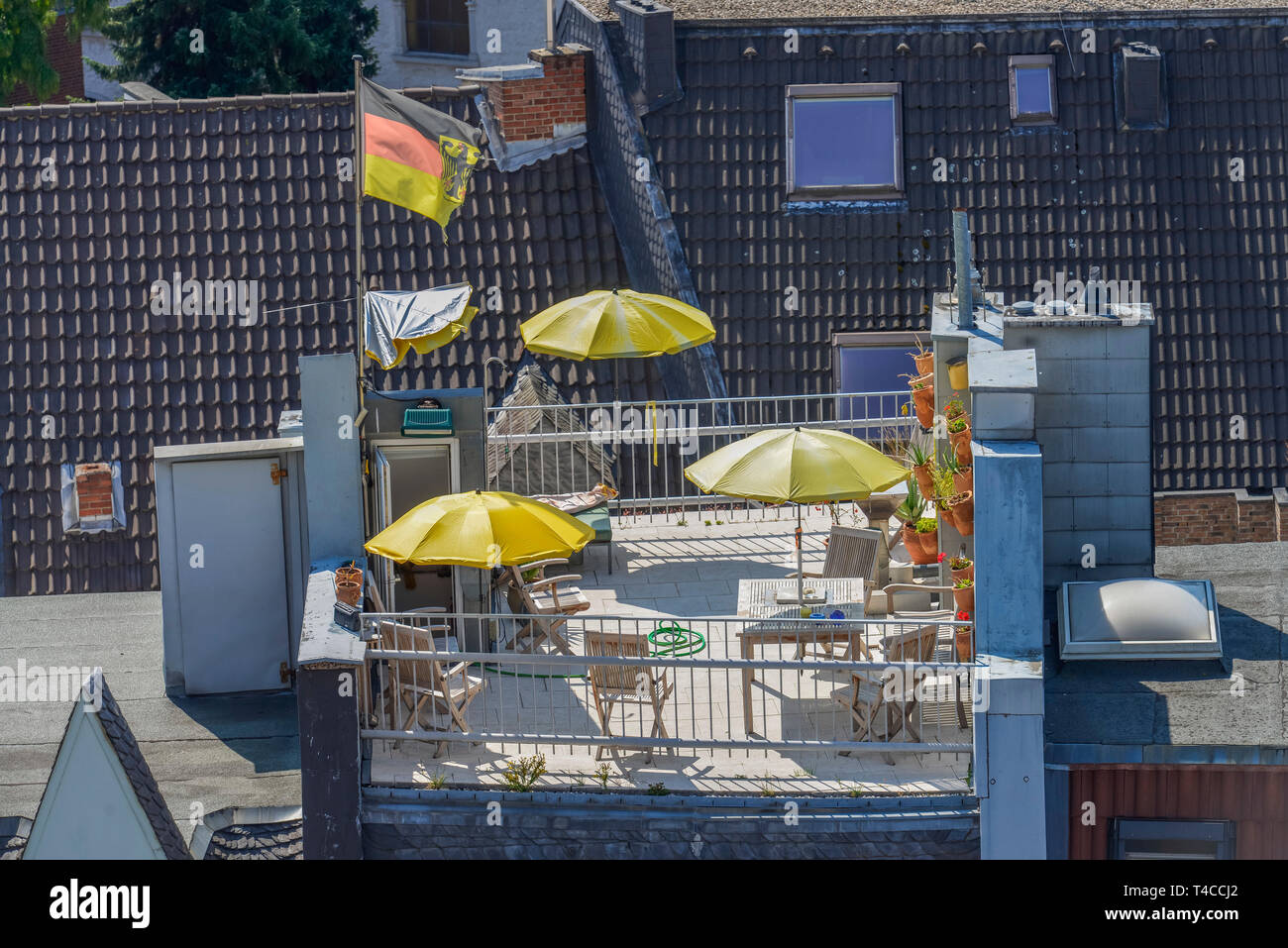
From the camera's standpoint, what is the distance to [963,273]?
1452 centimetres

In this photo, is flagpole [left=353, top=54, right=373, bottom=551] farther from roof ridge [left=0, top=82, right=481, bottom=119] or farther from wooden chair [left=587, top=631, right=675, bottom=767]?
roof ridge [left=0, top=82, right=481, bottom=119]

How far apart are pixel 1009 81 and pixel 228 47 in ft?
47.8

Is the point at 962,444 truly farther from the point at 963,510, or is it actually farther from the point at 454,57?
the point at 454,57

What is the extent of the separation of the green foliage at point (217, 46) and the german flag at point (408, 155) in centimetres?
1702

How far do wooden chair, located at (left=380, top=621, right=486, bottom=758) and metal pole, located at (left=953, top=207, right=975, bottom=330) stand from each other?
4.81 m

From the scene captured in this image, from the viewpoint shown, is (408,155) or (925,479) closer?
(408,155)

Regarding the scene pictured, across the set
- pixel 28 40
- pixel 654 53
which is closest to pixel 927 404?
pixel 654 53

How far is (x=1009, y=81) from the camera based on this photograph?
2273cm

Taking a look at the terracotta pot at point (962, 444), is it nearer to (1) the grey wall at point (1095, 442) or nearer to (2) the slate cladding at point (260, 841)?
(1) the grey wall at point (1095, 442)

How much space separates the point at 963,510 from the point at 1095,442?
1122mm

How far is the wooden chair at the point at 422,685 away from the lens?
1288 cm

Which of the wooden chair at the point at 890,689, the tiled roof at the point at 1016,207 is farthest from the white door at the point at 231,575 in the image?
the tiled roof at the point at 1016,207

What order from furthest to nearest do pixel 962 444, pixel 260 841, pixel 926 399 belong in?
pixel 926 399 < pixel 962 444 < pixel 260 841

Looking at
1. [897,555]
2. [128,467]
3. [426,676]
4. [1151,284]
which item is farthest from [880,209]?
[426,676]
